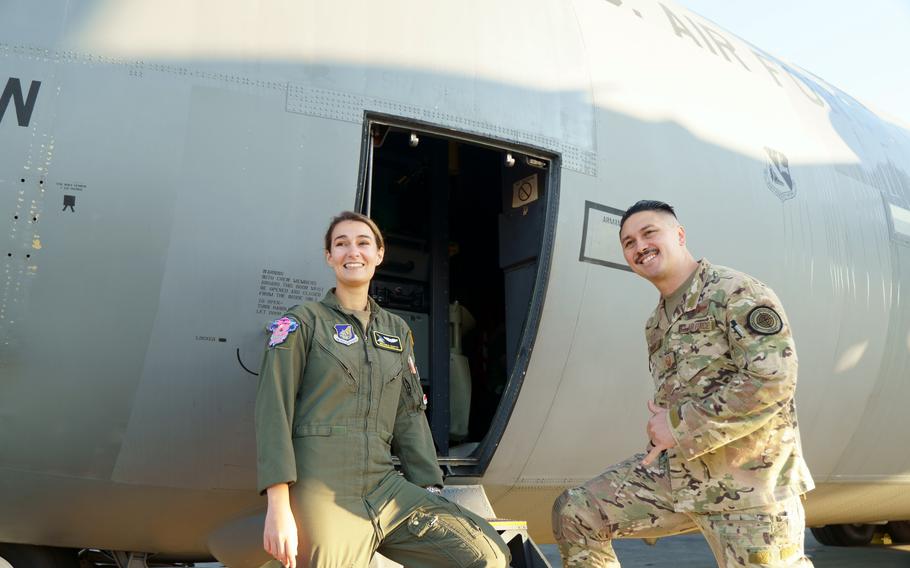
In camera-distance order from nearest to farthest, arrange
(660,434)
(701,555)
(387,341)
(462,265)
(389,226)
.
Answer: (660,434) → (387,341) → (389,226) → (462,265) → (701,555)

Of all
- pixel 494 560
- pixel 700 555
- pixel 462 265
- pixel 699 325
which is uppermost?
pixel 462 265

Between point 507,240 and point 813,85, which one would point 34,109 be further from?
point 813,85

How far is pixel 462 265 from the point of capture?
5352 millimetres

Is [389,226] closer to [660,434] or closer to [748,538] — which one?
[660,434]

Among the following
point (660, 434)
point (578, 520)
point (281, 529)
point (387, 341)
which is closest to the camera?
point (281, 529)

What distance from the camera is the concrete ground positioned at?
25.5 feet

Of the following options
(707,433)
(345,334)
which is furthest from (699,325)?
(345,334)

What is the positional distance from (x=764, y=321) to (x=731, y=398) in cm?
27

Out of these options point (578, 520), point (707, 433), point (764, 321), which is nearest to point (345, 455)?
Answer: point (578, 520)

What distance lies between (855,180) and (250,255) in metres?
4.16

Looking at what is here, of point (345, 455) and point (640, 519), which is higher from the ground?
point (345, 455)

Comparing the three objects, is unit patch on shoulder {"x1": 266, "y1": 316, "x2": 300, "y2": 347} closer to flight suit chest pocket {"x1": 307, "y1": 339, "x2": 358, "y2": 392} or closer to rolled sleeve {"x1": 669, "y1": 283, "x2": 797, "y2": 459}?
flight suit chest pocket {"x1": 307, "y1": 339, "x2": 358, "y2": 392}

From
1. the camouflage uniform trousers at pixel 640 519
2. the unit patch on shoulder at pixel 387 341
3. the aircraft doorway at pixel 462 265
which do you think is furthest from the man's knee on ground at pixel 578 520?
the unit patch on shoulder at pixel 387 341

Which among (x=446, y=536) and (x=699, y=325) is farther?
(x=699, y=325)
